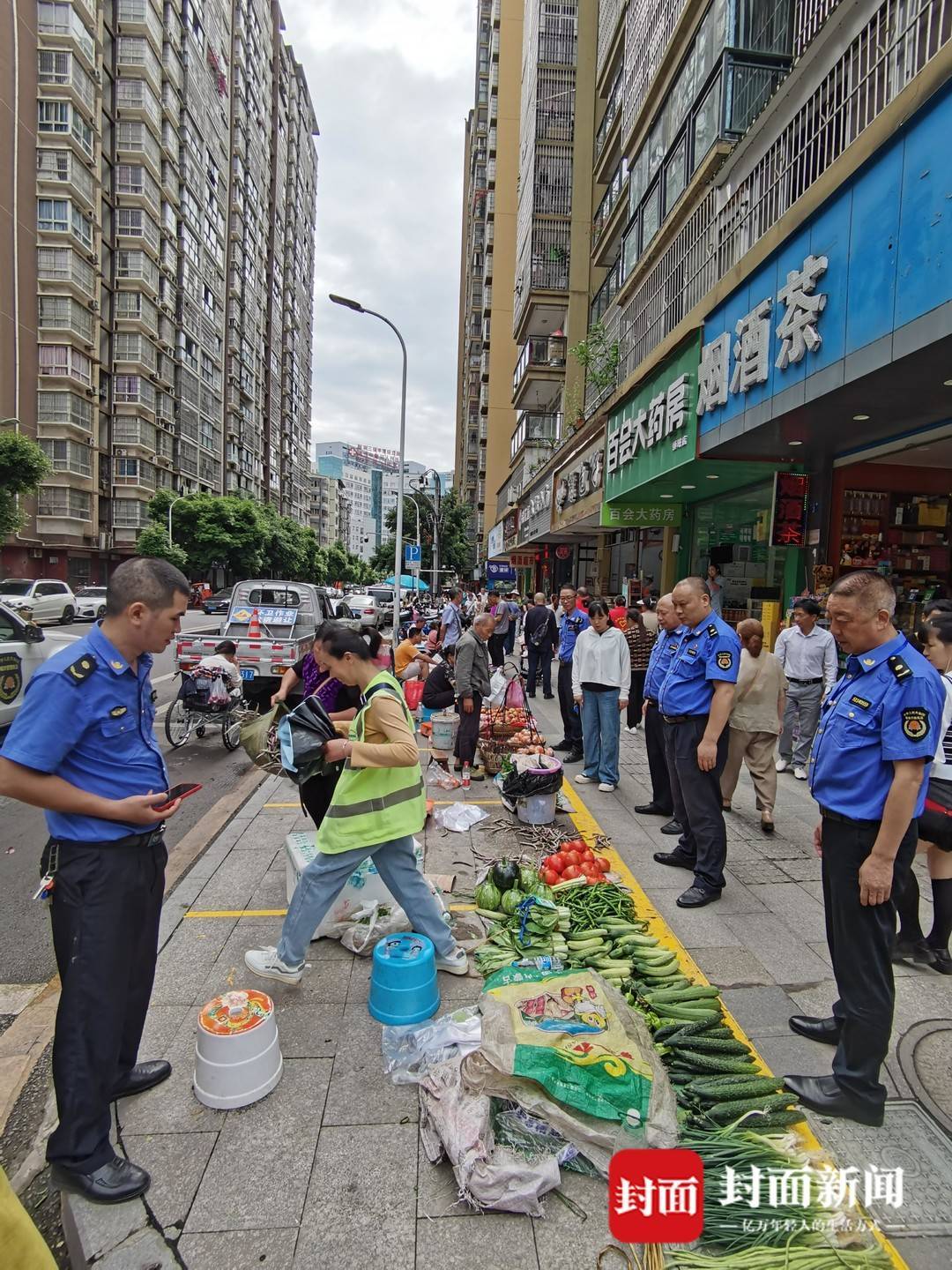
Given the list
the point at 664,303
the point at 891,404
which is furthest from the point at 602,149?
the point at 891,404

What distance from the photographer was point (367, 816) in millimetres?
3143

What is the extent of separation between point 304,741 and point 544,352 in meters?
27.3

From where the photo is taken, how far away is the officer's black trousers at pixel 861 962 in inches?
101

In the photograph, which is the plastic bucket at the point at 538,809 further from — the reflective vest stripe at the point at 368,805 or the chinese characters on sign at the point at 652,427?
the chinese characters on sign at the point at 652,427

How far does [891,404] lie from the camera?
6.77 meters

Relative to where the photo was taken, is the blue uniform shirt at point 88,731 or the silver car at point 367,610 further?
the silver car at point 367,610

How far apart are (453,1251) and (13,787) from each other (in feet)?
6.39

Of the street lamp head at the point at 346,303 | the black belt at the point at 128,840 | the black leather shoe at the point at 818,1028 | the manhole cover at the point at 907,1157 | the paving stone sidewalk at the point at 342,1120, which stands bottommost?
the paving stone sidewalk at the point at 342,1120

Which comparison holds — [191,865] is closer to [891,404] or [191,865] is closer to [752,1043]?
[752,1043]

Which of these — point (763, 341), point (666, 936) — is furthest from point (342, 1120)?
point (763, 341)

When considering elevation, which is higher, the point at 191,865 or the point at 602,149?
the point at 602,149

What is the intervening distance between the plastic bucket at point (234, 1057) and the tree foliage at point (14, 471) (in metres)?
26.1

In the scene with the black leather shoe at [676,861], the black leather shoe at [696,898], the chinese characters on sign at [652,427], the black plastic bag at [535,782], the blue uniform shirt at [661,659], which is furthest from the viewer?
the chinese characters on sign at [652,427]

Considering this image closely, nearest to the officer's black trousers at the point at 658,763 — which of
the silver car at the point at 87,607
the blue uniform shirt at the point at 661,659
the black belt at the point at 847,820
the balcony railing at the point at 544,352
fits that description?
the blue uniform shirt at the point at 661,659
